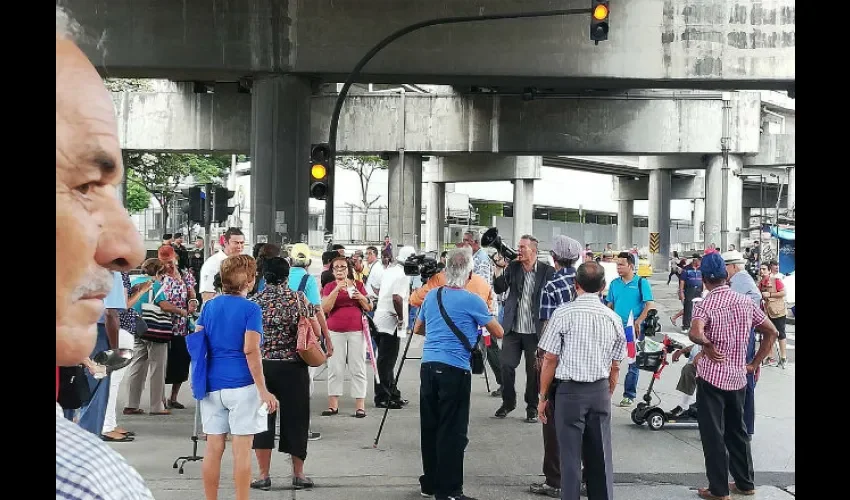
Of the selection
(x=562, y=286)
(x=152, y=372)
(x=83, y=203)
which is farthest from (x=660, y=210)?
(x=83, y=203)

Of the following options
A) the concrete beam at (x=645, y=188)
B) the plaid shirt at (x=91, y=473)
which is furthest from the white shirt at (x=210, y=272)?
the concrete beam at (x=645, y=188)

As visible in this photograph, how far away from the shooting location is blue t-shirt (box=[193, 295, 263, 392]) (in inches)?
273

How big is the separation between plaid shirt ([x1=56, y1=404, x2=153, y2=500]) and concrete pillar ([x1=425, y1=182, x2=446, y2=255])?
53.3 meters

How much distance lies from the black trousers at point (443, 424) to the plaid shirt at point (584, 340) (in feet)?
3.92

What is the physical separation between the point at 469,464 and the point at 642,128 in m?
25.9

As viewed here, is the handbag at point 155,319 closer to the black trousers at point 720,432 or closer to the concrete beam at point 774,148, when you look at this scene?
the black trousers at point 720,432

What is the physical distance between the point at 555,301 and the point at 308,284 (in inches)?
104

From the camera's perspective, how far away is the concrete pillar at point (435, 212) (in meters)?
55.1

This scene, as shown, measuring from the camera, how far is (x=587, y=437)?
7.05 meters

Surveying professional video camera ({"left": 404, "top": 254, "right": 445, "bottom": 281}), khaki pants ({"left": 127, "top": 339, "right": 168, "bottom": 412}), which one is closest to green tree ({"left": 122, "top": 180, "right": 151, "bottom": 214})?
khaki pants ({"left": 127, "top": 339, "right": 168, "bottom": 412})

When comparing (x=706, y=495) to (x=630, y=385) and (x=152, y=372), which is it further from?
(x=152, y=372)

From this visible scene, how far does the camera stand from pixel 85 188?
1509 millimetres
